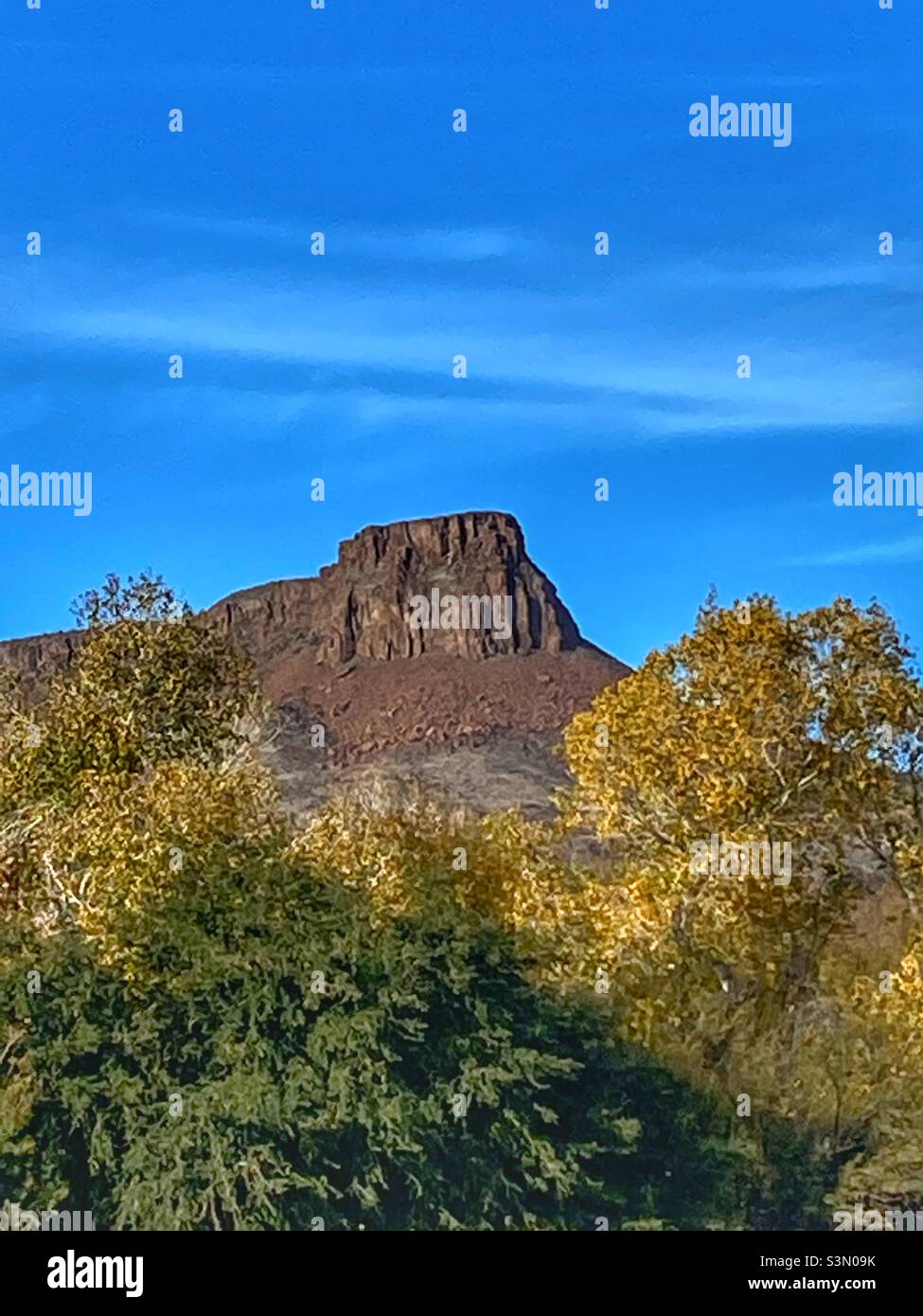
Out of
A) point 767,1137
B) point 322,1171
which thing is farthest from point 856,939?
point 322,1171

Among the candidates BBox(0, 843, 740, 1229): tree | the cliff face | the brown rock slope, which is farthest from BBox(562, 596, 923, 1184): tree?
the cliff face

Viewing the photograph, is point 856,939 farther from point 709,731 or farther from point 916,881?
point 709,731

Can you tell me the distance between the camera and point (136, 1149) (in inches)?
504

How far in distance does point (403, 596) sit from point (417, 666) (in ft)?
2.94

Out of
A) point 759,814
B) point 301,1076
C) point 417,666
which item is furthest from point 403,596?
point 301,1076

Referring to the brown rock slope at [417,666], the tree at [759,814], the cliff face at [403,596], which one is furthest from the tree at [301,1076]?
the cliff face at [403,596]

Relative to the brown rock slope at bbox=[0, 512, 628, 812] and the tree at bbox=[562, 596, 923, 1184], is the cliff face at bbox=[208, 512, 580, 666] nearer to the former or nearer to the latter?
the brown rock slope at bbox=[0, 512, 628, 812]

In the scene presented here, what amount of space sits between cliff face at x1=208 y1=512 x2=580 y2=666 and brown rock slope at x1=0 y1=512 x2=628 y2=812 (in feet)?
0.05

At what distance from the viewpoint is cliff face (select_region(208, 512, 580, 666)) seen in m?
16.0


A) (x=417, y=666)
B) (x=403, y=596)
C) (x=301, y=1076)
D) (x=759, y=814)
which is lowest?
(x=301, y=1076)

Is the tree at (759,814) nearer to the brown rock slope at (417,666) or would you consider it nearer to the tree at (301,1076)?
the brown rock slope at (417,666)

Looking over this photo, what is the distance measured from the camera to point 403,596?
1744cm

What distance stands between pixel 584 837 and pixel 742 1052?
5.97ft

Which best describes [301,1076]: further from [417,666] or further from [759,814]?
[417,666]
